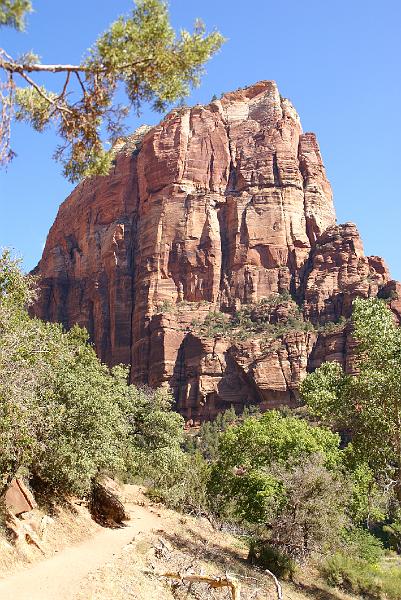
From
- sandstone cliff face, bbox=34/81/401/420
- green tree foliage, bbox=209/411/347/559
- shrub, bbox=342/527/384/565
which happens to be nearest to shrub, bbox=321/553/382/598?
shrub, bbox=342/527/384/565

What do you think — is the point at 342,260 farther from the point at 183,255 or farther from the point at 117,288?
the point at 117,288

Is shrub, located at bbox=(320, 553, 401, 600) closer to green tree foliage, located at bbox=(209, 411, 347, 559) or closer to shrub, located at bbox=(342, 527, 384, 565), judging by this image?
shrub, located at bbox=(342, 527, 384, 565)

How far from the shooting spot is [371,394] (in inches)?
755

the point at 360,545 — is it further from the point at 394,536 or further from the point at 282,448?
the point at 394,536

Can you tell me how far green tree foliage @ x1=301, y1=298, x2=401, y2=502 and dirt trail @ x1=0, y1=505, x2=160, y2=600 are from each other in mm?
9504

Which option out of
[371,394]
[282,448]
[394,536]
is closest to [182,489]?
[282,448]

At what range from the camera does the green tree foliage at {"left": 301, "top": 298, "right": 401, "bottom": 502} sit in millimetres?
18938

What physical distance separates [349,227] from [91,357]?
85.6m

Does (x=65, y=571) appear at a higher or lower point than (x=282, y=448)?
lower

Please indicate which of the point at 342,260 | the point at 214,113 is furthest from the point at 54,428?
the point at 214,113

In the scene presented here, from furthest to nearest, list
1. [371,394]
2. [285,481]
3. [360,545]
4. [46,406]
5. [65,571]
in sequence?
[360,545] → [285,481] → [371,394] → [46,406] → [65,571]

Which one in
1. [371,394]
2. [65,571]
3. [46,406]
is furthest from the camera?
[371,394]

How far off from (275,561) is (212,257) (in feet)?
286

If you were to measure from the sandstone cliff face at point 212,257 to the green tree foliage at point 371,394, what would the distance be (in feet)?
222
